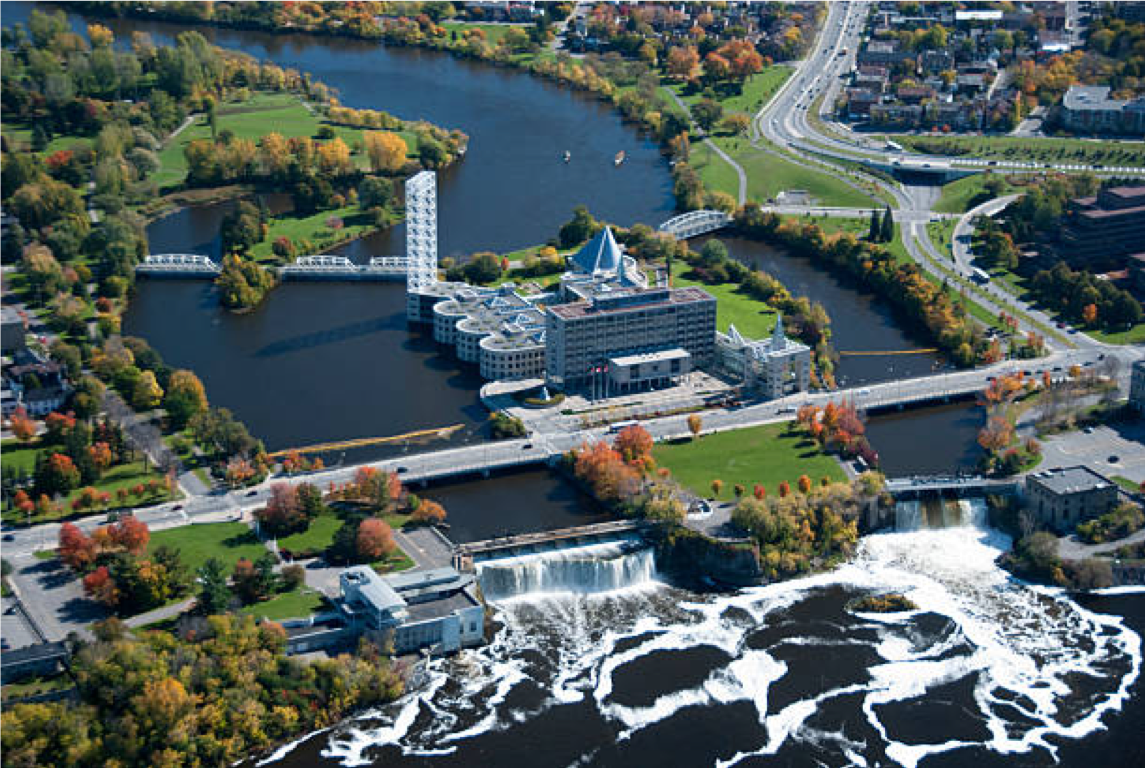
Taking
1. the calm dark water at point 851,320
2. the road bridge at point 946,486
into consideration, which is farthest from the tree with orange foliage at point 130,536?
the calm dark water at point 851,320

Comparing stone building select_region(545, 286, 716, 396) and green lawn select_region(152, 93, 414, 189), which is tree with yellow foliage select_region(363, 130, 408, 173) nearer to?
green lawn select_region(152, 93, 414, 189)

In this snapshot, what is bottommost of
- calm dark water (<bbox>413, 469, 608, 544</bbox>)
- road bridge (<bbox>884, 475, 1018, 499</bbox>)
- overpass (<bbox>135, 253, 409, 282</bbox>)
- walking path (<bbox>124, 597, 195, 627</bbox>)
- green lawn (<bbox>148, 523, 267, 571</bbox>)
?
walking path (<bbox>124, 597, 195, 627</bbox>)

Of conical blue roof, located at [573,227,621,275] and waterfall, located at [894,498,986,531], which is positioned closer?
waterfall, located at [894,498,986,531]

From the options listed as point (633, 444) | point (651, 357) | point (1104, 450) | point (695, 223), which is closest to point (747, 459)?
point (633, 444)

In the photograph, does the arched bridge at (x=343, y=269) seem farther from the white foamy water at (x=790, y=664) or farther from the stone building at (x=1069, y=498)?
the stone building at (x=1069, y=498)

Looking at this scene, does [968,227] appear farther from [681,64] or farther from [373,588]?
[373,588]

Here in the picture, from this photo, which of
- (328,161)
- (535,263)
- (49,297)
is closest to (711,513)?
(535,263)

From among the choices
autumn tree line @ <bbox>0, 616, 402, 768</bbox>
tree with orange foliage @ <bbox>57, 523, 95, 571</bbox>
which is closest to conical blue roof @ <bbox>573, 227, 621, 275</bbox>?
tree with orange foliage @ <bbox>57, 523, 95, 571</bbox>
